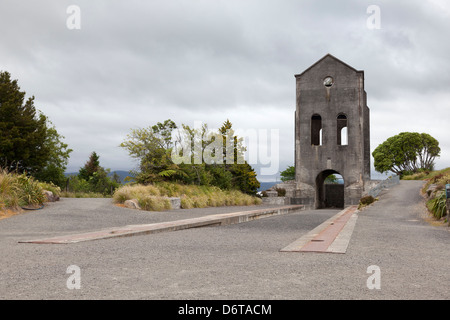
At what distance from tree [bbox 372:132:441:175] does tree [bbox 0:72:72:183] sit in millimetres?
47741

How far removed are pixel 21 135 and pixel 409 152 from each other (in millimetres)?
52252

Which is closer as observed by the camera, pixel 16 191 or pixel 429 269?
pixel 429 269

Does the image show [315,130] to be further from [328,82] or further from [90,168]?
[90,168]

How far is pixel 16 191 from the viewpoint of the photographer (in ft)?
39.8

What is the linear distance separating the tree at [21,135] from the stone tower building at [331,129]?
862 inches

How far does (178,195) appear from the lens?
1848 centimetres

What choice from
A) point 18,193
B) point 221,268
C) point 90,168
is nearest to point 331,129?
point 18,193

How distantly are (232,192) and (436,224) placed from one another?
14676 millimetres

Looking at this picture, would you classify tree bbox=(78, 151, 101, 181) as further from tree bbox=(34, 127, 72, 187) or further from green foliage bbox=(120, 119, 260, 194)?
green foliage bbox=(120, 119, 260, 194)

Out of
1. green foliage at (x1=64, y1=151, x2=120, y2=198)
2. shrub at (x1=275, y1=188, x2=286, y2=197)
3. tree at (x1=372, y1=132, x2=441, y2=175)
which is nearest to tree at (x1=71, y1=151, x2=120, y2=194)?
green foliage at (x1=64, y1=151, x2=120, y2=198)

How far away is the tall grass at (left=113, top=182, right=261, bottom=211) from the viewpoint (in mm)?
15023

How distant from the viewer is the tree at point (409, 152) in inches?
2251
